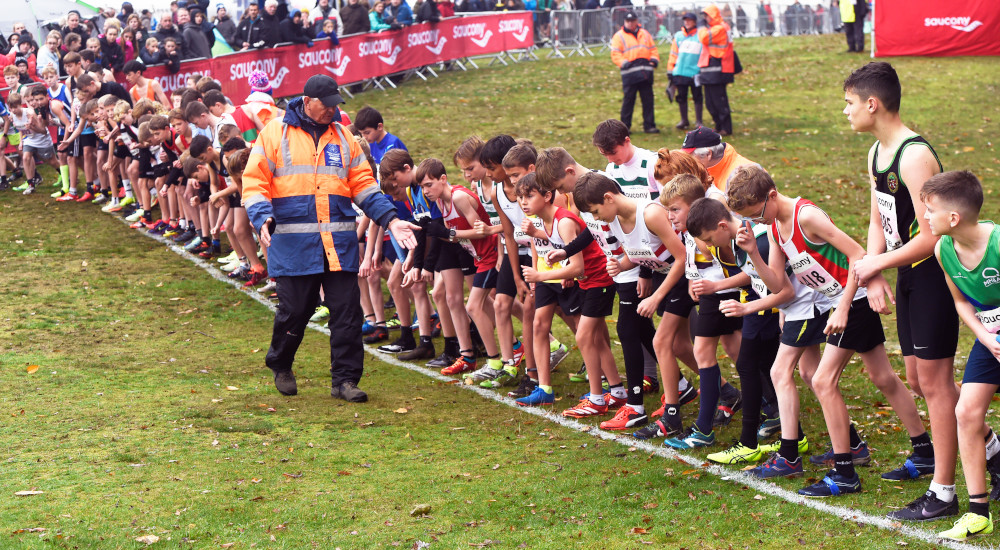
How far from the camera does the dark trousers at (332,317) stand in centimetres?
807

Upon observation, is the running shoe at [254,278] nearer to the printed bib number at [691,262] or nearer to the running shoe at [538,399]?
the running shoe at [538,399]

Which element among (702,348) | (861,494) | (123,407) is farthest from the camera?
(123,407)

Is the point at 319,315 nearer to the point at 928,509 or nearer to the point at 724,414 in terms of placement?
the point at 724,414

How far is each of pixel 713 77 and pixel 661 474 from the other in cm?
1314

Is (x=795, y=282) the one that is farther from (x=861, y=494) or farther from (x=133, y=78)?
(x=133, y=78)

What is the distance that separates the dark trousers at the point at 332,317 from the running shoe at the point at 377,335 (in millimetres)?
2390

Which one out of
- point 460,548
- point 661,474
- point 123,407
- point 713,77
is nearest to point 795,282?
point 661,474

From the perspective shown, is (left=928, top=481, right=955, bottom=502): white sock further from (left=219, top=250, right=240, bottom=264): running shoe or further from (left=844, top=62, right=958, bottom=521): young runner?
(left=219, top=250, right=240, bottom=264): running shoe

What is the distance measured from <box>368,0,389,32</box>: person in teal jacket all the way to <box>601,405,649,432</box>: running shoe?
63.9 feet

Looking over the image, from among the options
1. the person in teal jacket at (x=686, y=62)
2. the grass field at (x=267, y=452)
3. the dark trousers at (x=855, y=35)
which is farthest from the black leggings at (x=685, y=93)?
the dark trousers at (x=855, y=35)

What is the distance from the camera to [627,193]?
798cm

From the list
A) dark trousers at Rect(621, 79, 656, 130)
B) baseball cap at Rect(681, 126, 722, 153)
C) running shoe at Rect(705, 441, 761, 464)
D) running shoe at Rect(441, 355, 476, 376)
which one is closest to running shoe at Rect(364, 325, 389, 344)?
running shoe at Rect(441, 355, 476, 376)

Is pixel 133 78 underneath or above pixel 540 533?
above

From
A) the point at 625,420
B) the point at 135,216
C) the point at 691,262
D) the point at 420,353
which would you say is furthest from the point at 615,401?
the point at 135,216
